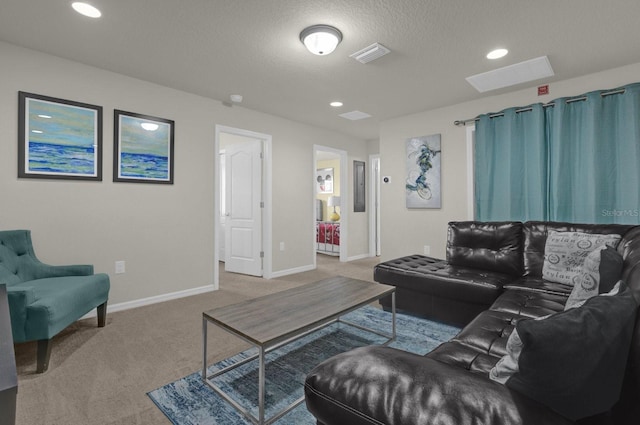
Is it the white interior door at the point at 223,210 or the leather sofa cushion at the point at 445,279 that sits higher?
the white interior door at the point at 223,210

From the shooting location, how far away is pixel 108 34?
7.93 ft

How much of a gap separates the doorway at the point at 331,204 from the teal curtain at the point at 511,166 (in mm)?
2547

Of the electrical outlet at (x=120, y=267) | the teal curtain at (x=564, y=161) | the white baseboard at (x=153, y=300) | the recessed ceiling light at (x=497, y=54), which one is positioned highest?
the recessed ceiling light at (x=497, y=54)

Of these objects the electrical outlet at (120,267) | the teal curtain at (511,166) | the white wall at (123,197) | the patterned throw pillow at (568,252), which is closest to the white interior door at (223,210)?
the white wall at (123,197)

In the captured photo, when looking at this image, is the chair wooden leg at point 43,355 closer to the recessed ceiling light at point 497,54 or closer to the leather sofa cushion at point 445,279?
the leather sofa cushion at point 445,279

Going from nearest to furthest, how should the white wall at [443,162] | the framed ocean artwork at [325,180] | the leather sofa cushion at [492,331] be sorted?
the leather sofa cushion at [492,331]
the white wall at [443,162]
the framed ocean artwork at [325,180]

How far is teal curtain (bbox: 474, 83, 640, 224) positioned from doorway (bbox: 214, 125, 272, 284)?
2948 mm

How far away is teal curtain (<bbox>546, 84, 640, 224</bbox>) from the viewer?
9.61ft

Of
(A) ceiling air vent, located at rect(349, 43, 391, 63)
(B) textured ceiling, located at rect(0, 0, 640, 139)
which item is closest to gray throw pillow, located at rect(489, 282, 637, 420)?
(B) textured ceiling, located at rect(0, 0, 640, 139)

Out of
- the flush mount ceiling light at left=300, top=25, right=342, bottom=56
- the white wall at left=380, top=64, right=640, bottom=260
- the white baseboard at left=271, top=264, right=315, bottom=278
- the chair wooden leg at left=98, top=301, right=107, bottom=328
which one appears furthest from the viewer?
the white baseboard at left=271, top=264, right=315, bottom=278

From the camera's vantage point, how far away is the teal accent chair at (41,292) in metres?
1.89

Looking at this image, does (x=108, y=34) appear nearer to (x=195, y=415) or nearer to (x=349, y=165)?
(x=195, y=415)

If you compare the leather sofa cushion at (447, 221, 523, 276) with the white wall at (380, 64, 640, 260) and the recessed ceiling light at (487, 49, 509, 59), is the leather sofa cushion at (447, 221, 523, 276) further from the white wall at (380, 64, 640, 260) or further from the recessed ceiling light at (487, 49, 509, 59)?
the recessed ceiling light at (487, 49, 509, 59)

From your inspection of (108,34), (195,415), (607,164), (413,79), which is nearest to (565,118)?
(607,164)
